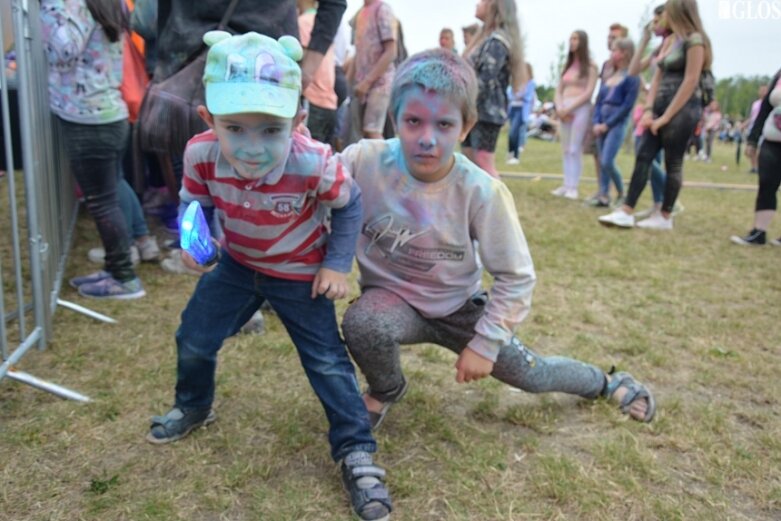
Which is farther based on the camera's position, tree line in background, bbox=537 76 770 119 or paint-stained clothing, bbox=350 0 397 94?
tree line in background, bbox=537 76 770 119

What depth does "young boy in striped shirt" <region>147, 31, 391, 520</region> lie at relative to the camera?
5.41 ft

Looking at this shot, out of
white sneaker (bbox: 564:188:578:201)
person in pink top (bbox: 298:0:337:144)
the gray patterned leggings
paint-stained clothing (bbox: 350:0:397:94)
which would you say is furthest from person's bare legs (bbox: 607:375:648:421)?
white sneaker (bbox: 564:188:578:201)

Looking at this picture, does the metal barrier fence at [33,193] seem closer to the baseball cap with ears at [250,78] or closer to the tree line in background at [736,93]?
the baseball cap with ears at [250,78]

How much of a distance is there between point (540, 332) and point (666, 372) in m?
0.61

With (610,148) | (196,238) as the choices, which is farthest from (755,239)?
(196,238)

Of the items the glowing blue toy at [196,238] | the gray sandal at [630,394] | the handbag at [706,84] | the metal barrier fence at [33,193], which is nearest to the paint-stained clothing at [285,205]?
the glowing blue toy at [196,238]

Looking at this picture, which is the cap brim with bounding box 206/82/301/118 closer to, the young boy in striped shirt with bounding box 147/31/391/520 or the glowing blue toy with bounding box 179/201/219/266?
the young boy in striped shirt with bounding box 147/31/391/520

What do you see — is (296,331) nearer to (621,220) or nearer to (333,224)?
(333,224)

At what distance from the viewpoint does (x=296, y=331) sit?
197 centimetres

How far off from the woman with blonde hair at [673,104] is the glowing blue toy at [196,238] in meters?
4.61

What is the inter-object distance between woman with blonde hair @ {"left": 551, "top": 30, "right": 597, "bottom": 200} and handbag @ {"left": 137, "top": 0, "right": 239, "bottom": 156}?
541cm

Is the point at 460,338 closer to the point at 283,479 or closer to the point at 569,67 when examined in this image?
the point at 283,479

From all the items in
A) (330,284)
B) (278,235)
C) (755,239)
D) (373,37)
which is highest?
(373,37)

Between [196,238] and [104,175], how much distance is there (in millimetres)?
1921
